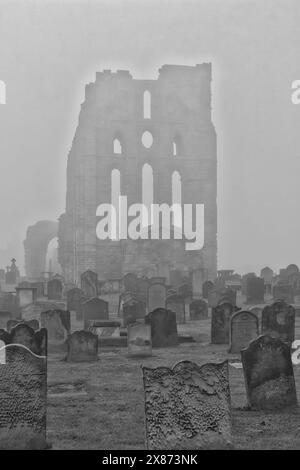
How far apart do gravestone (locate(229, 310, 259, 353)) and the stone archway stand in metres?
39.9

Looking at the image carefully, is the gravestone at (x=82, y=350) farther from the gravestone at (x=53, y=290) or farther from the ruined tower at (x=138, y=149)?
the ruined tower at (x=138, y=149)

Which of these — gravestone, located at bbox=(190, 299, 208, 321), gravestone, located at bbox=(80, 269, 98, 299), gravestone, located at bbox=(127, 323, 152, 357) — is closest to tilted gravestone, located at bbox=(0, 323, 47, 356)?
gravestone, located at bbox=(127, 323, 152, 357)

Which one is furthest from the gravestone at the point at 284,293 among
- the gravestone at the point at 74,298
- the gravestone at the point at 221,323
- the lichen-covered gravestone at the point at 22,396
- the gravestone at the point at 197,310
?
the lichen-covered gravestone at the point at 22,396

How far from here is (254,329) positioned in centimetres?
1151

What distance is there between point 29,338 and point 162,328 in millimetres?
3580

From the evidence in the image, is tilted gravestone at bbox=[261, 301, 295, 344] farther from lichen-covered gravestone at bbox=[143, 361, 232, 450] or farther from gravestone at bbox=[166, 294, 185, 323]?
lichen-covered gravestone at bbox=[143, 361, 232, 450]

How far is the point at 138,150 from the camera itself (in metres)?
39.0

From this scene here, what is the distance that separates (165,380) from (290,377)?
2099 mm

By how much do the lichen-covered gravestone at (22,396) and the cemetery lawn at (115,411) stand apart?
28 cm

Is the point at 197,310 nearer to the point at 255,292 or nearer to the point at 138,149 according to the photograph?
the point at 255,292

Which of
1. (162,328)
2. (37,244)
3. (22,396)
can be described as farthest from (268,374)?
(37,244)

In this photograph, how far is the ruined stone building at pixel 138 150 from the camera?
37.2 m
